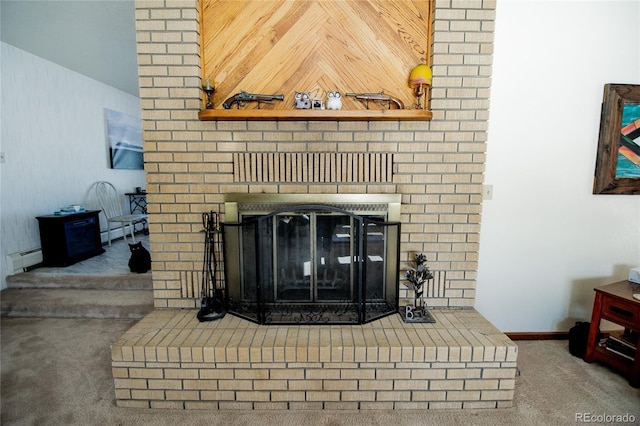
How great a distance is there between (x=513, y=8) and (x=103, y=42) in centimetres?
355

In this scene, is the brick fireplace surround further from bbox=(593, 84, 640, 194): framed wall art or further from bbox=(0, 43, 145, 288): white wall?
bbox=(0, 43, 145, 288): white wall

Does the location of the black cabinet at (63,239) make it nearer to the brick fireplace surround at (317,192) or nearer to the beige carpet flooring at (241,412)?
the beige carpet flooring at (241,412)

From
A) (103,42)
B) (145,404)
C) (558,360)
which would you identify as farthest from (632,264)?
(103,42)

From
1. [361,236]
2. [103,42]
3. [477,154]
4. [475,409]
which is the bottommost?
[475,409]

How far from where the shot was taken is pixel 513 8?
77.4 inches

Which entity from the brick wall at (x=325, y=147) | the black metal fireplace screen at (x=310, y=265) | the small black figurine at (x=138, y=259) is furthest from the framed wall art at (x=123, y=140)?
the black metal fireplace screen at (x=310, y=265)

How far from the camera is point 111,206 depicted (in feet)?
14.6

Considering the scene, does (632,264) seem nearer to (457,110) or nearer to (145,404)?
(457,110)

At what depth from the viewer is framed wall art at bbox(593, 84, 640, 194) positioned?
2.04m

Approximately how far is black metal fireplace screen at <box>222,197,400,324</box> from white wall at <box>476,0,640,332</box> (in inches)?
31.9

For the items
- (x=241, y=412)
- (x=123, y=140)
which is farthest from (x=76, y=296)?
(x=123, y=140)

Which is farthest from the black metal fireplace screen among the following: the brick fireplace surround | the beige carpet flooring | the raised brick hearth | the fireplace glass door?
the beige carpet flooring

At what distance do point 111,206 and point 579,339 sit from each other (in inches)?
214

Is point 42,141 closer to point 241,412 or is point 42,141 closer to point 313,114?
point 313,114
